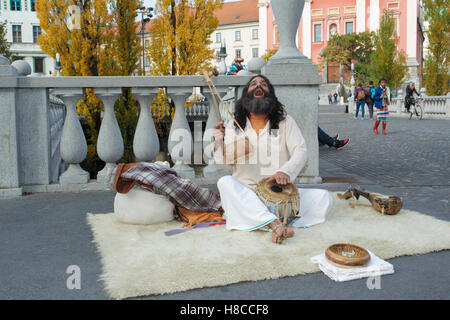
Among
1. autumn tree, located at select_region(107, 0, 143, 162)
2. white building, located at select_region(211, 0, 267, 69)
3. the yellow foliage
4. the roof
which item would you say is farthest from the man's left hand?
the roof

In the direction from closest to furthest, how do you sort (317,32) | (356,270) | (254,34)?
(356,270), (317,32), (254,34)

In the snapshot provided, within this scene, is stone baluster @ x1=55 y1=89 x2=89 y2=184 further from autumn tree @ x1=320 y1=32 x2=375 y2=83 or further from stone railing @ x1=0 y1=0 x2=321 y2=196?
autumn tree @ x1=320 y1=32 x2=375 y2=83

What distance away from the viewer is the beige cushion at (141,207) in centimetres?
400

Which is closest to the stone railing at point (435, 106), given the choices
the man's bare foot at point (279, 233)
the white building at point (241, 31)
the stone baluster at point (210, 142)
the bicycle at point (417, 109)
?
the bicycle at point (417, 109)

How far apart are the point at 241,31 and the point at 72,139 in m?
72.9

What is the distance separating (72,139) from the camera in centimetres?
543

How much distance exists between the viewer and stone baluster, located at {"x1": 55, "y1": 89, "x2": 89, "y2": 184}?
5.41 m

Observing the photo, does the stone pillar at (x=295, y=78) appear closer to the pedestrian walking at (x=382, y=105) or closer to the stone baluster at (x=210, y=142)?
the stone baluster at (x=210, y=142)

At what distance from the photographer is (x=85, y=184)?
555 cm

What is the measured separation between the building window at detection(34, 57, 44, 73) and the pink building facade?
30945 millimetres

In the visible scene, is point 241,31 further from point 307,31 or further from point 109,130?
point 109,130

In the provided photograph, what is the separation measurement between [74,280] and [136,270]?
0.37m

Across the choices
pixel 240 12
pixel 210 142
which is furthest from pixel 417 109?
pixel 240 12
